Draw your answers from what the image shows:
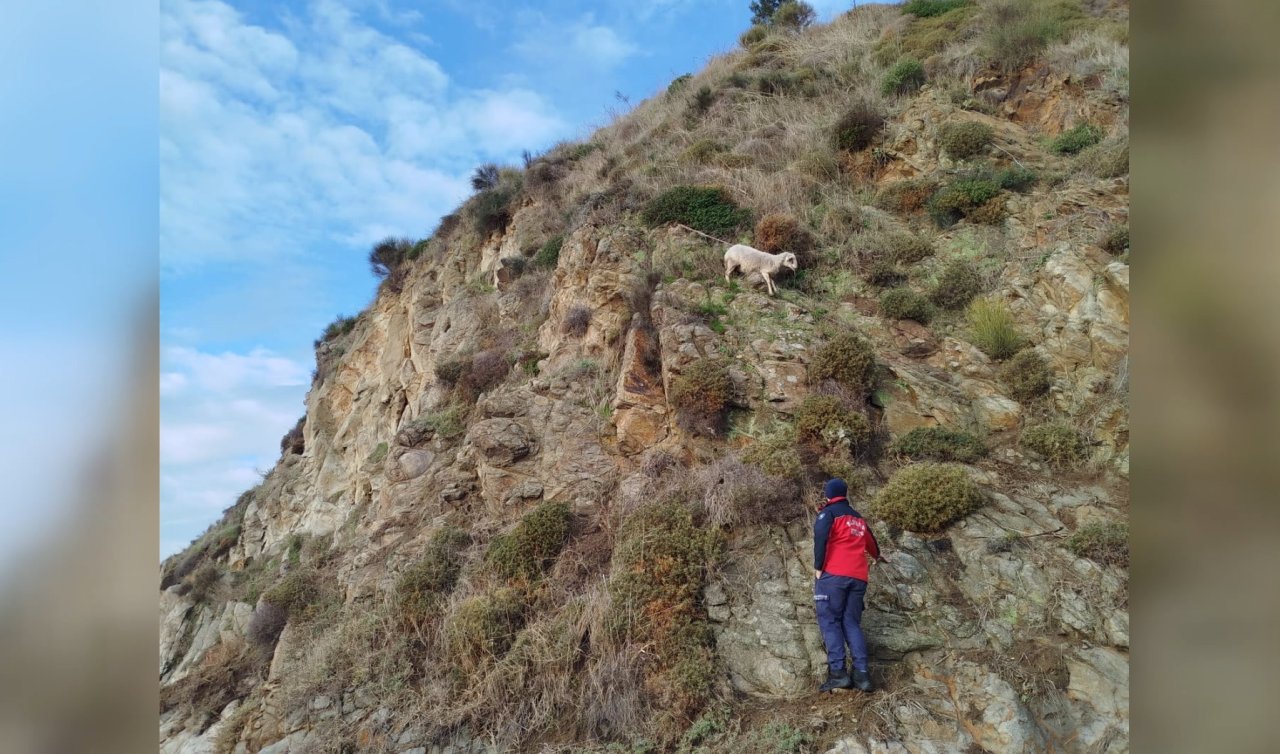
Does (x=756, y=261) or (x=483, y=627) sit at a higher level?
(x=756, y=261)

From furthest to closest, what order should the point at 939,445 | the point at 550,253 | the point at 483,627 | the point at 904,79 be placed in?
the point at 550,253
the point at 904,79
the point at 939,445
the point at 483,627

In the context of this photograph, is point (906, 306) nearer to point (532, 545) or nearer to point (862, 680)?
point (862, 680)

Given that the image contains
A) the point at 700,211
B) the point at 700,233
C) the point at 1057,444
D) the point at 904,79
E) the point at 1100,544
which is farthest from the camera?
the point at 904,79

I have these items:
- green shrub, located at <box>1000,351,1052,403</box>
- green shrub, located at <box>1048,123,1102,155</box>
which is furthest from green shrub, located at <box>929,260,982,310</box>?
green shrub, located at <box>1048,123,1102,155</box>

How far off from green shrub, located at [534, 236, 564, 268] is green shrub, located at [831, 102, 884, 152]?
593 centimetres

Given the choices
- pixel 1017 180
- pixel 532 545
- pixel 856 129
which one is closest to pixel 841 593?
pixel 532 545

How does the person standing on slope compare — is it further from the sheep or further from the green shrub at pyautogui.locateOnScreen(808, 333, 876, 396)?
the sheep

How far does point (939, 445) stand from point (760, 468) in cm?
206

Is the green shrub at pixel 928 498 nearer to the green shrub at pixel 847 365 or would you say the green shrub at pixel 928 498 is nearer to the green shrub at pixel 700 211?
the green shrub at pixel 847 365

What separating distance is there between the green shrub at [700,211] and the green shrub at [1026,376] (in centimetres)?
514

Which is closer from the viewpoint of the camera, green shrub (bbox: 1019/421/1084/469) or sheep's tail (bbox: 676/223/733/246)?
green shrub (bbox: 1019/421/1084/469)

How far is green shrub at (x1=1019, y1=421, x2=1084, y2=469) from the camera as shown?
7.59 meters

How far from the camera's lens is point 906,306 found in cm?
996
